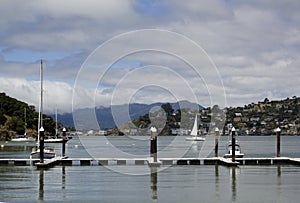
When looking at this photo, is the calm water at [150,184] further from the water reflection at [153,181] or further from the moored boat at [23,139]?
the moored boat at [23,139]

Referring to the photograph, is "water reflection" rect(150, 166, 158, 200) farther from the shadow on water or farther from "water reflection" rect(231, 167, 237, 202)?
the shadow on water

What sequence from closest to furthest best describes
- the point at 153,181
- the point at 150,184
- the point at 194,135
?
the point at 150,184
the point at 153,181
the point at 194,135

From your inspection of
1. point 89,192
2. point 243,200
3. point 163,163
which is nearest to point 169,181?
point 89,192

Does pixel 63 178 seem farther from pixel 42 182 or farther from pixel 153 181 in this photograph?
pixel 153 181

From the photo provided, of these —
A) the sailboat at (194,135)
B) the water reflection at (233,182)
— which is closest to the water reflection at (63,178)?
the water reflection at (233,182)

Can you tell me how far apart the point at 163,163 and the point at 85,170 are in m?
5.73

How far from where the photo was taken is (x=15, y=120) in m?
150

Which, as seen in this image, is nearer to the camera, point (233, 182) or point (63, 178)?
point (233, 182)

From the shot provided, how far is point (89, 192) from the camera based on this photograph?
1003 inches

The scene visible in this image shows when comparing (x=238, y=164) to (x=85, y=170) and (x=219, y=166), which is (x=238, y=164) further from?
(x=85, y=170)

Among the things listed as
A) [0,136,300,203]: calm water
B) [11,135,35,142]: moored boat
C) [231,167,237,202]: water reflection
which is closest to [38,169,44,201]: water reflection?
[0,136,300,203]: calm water

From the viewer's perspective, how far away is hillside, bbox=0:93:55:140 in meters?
150

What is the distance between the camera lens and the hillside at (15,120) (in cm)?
14962

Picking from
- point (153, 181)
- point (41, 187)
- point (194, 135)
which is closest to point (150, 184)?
point (153, 181)
